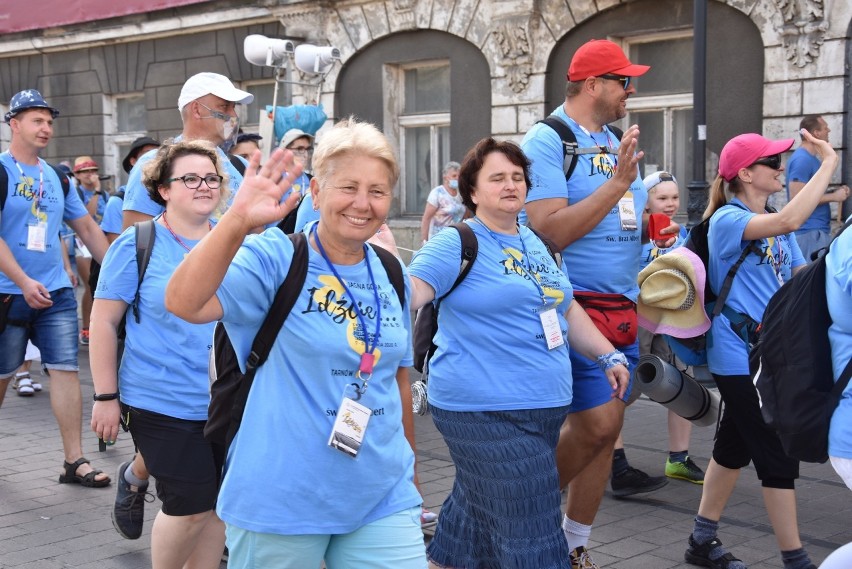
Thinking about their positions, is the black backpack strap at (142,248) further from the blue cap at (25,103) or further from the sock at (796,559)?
the blue cap at (25,103)

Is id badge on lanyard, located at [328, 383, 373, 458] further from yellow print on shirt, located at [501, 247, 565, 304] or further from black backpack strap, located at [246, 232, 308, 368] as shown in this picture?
yellow print on shirt, located at [501, 247, 565, 304]

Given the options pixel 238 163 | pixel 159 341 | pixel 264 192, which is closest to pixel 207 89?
pixel 238 163

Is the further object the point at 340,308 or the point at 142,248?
the point at 142,248

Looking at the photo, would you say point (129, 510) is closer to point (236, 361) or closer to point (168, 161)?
point (168, 161)

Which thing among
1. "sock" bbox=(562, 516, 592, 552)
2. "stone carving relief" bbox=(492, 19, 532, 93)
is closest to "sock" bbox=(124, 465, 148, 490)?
"sock" bbox=(562, 516, 592, 552)

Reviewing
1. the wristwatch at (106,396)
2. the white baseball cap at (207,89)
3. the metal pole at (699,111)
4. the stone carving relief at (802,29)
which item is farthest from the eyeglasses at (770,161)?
the stone carving relief at (802,29)

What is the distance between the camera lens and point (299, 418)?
2895mm

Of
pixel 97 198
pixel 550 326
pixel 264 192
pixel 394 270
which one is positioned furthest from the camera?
pixel 97 198

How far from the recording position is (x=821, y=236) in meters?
11.1

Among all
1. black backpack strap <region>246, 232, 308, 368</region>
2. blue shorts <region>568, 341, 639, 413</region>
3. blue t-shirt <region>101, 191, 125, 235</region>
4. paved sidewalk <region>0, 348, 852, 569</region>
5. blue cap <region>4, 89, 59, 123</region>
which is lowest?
paved sidewalk <region>0, 348, 852, 569</region>

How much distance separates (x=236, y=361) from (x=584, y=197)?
2.12m

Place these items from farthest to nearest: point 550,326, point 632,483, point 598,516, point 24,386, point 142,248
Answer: point 24,386 → point 632,483 → point 598,516 → point 142,248 → point 550,326

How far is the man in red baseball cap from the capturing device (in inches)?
179

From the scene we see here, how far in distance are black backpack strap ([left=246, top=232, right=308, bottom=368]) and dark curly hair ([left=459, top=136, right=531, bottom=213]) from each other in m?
1.45
